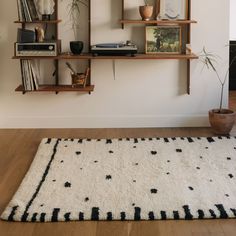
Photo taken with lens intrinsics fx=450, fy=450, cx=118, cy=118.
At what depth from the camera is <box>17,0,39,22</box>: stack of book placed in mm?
3910

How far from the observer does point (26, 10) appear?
3.93 m

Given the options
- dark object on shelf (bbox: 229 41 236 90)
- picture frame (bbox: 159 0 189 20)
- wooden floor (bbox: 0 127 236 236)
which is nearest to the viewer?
wooden floor (bbox: 0 127 236 236)

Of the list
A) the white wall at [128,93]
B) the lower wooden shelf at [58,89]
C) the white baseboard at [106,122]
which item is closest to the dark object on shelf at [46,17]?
the white wall at [128,93]

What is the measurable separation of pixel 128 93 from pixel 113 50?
1.74 feet

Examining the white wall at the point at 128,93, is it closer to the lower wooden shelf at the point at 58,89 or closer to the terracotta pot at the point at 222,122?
the lower wooden shelf at the point at 58,89

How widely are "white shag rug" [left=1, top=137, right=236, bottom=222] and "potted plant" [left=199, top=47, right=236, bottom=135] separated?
0.65ft

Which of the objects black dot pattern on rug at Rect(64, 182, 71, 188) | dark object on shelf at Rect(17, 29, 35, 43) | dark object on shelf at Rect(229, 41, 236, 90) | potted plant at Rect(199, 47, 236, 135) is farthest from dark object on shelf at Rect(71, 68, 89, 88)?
dark object on shelf at Rect(229, 41, 236, 90)

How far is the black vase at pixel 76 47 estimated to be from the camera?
156 inches

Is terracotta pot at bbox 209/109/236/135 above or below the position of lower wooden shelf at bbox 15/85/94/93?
below

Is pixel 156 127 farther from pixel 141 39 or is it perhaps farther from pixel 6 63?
pixel 6 63

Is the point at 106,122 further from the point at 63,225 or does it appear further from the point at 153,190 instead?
the point at 63,225

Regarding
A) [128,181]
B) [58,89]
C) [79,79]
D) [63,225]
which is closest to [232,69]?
[79,79]

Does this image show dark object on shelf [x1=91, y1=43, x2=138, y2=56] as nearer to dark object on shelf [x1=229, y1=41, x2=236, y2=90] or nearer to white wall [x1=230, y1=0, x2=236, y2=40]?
dark object on shelf [x1=229, y1=41, x2=236, y2=90]

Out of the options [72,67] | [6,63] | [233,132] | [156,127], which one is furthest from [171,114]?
[6,63]
